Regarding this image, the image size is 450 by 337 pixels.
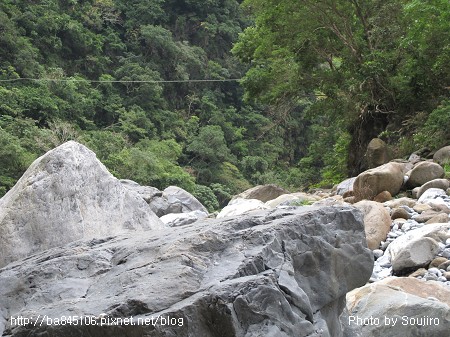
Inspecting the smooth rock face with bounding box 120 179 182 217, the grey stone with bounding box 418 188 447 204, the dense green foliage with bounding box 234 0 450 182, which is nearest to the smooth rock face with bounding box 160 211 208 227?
the grey stone with bounding box 418 188 447 204

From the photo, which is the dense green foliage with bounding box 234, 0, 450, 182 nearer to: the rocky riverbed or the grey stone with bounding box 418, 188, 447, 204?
the grey stone with bounding box 418, 188, 447, 204

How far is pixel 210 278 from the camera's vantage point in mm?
2654

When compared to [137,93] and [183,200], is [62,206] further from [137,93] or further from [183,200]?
[137,93]

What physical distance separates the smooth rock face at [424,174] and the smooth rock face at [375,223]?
237 centimetres

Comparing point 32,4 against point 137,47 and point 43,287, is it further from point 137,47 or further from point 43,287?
point 43,287

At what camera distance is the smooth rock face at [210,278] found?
251 cm

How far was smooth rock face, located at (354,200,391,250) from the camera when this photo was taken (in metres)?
5.85

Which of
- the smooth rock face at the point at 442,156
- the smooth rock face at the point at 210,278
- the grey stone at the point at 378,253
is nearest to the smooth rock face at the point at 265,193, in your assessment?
the smooth rock face at the point at 442,156

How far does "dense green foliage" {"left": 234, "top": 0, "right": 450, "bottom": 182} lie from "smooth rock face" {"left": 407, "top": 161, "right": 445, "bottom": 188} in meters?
2.30

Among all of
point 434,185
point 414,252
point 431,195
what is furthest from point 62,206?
point 434,185

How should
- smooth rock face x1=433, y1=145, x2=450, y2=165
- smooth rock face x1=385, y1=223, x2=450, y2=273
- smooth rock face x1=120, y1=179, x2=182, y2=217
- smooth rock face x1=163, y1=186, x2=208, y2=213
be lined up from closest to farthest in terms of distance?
1. smooth rock face x1=385, y1=223, x2=450, y2=273
2. smooth rock face x1=433, y1=145, x2=450, y2=165
3. smooth rock face x1=120, y1=179, x2=182, y2=217
4. smooth rock face x1=163, y1=186, x2=208, y2=213

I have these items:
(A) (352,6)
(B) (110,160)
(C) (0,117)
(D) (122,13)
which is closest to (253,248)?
(A) (352,6)

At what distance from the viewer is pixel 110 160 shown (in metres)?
23.5

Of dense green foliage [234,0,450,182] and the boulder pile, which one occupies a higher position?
the boulder pile
